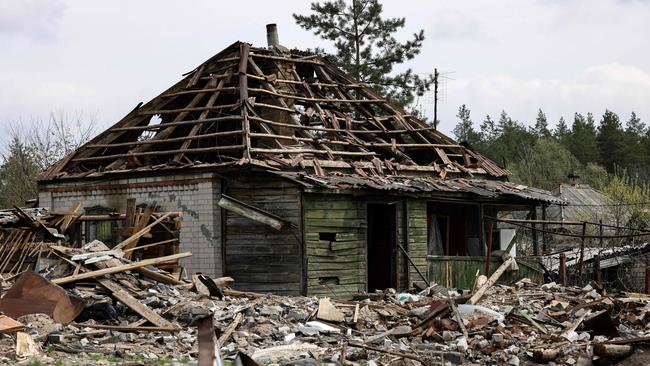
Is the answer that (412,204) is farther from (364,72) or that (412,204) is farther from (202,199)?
(364,72)

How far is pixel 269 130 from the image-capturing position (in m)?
20.2

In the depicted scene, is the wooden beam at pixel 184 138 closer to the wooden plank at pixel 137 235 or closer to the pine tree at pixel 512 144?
the wooden plank at pixel 137 235

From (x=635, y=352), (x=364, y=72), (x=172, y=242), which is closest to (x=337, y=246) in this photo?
(x=172, y=242)

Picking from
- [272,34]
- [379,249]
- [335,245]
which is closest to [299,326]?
[335,245]

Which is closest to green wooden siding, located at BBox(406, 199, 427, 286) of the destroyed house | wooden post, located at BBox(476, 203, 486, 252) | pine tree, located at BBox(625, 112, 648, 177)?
the destroyed house

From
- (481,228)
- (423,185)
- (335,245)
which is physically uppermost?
(423,185)

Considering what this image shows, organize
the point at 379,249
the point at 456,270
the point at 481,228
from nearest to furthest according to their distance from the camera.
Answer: the point at 456,270
the point at 379,249
the point at 481,228

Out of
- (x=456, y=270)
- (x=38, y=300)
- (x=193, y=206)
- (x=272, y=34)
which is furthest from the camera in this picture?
(x=272, y=34)

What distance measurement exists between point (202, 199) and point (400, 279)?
4.79 meters

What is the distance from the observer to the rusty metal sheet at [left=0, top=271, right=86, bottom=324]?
12039mm

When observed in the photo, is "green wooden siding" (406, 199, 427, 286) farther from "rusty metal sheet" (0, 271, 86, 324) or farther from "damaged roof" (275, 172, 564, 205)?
"rusty metal sheet" (0, 271, 86, 324)

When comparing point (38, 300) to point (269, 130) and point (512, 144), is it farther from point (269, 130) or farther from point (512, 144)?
point (512, 144)

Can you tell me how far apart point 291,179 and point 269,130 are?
2.45 m

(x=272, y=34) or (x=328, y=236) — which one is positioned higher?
(x=272, y=34)
